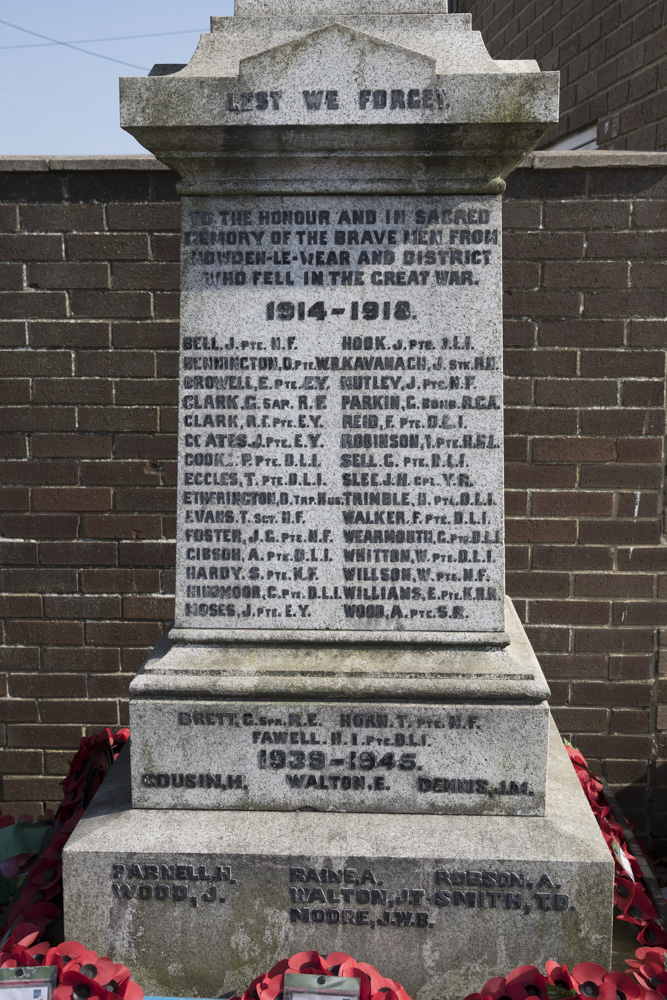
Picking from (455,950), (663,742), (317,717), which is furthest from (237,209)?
(663,742)

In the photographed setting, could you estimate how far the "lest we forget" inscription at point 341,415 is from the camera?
2.35m

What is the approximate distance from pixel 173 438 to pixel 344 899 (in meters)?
2.30

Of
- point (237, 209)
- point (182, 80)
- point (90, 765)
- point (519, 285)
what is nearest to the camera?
point (182, 80)

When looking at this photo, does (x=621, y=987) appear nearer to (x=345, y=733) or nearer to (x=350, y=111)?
(x=345, y=733)

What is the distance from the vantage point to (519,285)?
150 inches

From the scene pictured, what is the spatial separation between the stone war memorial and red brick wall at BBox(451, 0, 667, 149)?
3.10 m

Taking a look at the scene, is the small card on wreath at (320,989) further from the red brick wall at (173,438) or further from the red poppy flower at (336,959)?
the red brick wall at (173,438)

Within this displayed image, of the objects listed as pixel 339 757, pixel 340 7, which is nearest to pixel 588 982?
pixel 339 757

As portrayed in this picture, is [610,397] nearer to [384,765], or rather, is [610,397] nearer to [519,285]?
[519,285]

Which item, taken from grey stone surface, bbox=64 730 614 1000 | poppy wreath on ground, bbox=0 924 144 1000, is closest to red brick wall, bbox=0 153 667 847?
grey stone surface, bbox=64 730 614 1000

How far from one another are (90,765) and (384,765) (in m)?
1.35

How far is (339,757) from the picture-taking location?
237cm

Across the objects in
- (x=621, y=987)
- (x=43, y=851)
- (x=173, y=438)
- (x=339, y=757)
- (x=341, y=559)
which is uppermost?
(x=173, y=438)

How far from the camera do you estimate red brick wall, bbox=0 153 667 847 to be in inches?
150
